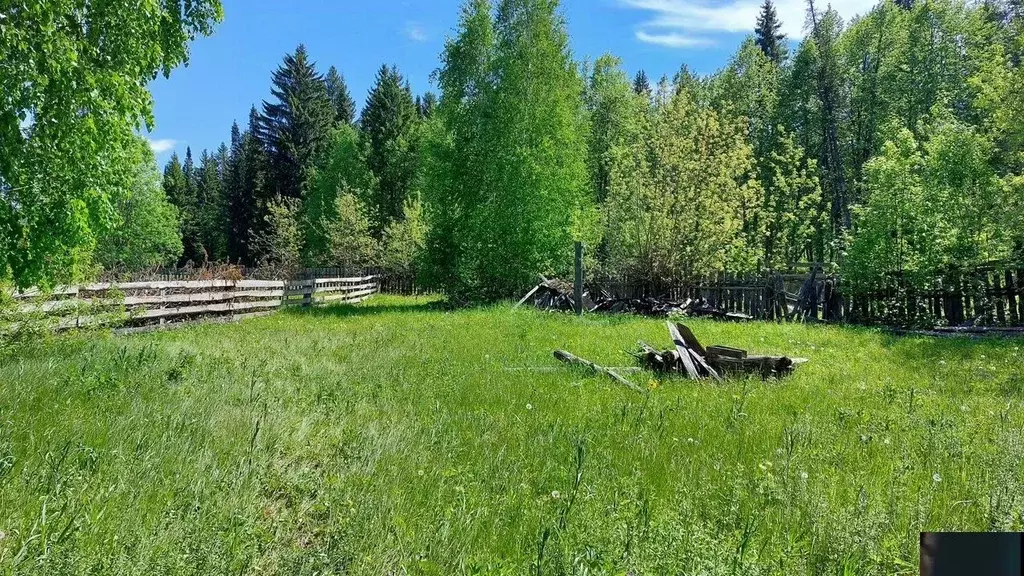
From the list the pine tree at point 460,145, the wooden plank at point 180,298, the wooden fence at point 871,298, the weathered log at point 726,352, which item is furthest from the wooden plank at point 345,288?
the weathered log at point 726,352

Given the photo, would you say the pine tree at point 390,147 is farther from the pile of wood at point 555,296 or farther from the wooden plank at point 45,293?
the wooden plank at point 45,293

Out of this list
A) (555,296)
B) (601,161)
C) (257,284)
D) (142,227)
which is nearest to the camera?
(257,284)

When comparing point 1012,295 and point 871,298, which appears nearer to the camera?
point 1012,295

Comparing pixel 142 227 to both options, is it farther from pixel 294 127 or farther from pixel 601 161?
pixel 601 161

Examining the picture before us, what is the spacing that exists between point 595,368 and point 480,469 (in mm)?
4079

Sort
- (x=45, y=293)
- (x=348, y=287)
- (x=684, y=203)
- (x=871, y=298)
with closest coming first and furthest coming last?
1. (x=45, y=293)
2. (x=871, y=298)
3. (x=684, y=203)
4. (x=348, y=287)

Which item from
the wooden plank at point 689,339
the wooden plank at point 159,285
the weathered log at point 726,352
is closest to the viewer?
the weathered log at point 726,352

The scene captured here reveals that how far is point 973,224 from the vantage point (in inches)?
765

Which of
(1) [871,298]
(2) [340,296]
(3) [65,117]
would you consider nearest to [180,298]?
(3) [65,117]

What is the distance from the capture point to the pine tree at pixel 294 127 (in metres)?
59.3

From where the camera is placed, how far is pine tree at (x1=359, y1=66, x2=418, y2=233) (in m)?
53.0

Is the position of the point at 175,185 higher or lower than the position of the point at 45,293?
higher

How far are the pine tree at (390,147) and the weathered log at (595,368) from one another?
143 ft

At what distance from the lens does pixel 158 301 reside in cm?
1564
